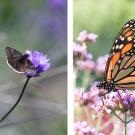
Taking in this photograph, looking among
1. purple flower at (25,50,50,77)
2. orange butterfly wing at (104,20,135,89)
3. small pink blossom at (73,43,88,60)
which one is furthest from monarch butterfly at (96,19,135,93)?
purple flower at (25,50,50,77)

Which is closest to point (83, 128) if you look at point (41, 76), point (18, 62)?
point (41, 76)

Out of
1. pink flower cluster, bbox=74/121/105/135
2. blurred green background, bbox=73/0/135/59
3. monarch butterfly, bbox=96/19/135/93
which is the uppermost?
blurred green background, bbox=73/0/135/59

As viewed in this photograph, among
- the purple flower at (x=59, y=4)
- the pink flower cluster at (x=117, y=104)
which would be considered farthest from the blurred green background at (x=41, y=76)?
the pink flower cluster at (x=117, y=104)

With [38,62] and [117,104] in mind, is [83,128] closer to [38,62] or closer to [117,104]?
[117,104]

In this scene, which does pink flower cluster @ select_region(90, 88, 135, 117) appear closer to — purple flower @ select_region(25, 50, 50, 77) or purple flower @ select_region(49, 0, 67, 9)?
purple flower @ select_region(25, 50, 50, 77)

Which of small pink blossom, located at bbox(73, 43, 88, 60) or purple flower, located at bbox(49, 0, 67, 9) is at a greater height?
purple flower, located at bbox(49, 0, 67, 9)

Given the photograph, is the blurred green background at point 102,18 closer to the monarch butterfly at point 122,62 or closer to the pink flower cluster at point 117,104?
the monarch butterfly at point 122,62
